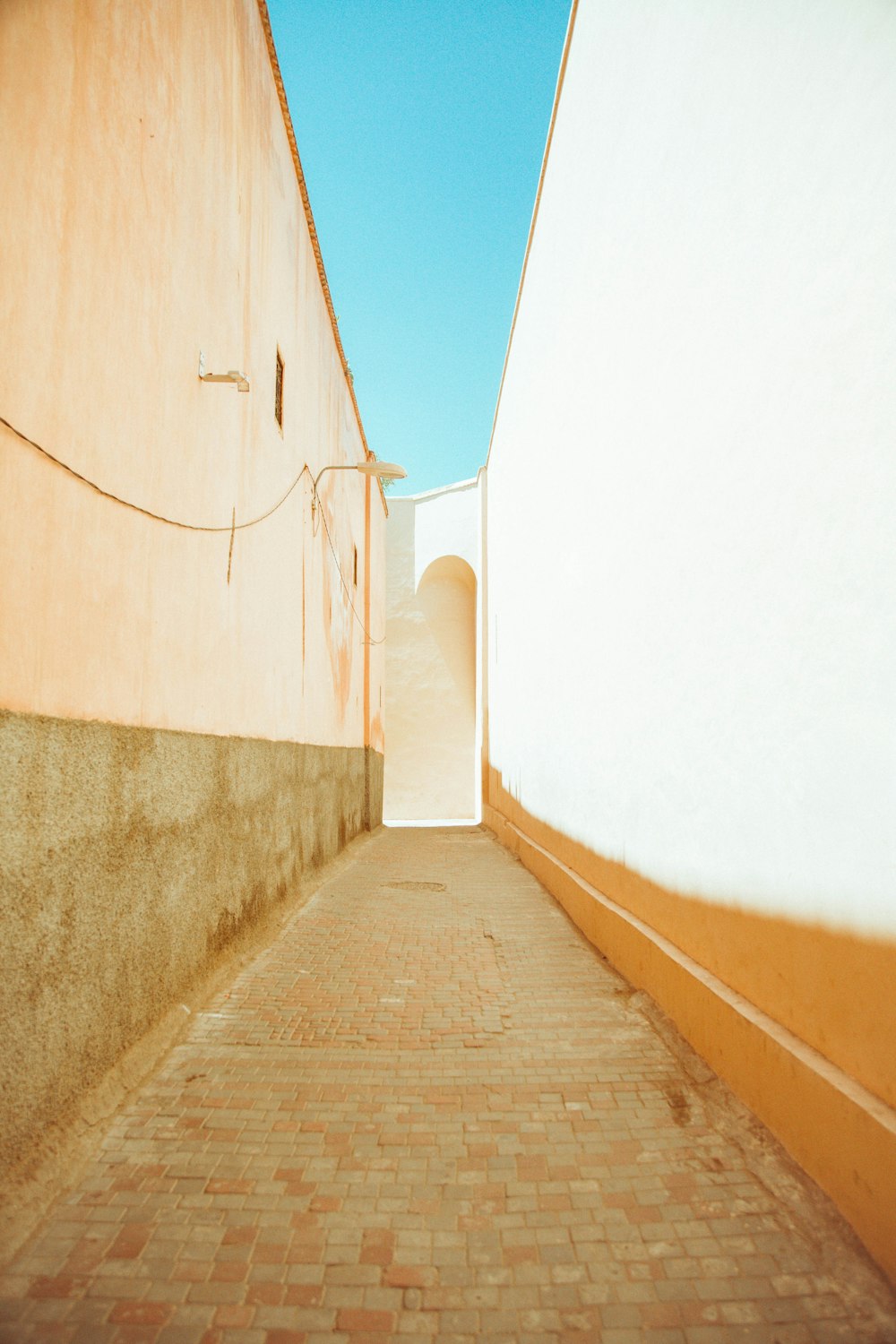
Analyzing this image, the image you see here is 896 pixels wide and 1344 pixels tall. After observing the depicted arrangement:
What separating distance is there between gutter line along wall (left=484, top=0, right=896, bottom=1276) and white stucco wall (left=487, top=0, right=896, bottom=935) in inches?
0.6

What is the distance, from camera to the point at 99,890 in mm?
2965

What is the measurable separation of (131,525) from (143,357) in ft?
2.61

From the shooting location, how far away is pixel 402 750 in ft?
71.4

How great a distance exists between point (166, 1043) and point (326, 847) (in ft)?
17.2

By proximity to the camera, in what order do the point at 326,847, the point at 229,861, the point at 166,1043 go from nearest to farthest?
the point at 166,1043 → the point at 229,861 → the point at 326,847

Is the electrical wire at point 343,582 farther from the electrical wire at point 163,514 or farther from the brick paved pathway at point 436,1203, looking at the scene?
the brick paved pathway at point 436,1203

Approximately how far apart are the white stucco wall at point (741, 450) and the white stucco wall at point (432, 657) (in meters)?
15.1

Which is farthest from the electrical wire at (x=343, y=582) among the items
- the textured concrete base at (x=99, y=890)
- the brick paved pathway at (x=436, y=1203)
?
the brick paved pathway at (x=436, y=1203)

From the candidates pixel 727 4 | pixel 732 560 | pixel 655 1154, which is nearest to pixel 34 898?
pixel 655 1154

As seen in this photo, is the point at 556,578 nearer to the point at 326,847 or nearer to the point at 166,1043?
the point at 326,847

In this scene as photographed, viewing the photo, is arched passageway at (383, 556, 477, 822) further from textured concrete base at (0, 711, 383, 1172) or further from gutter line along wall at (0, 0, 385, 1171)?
textured concrete base at (0, 711, 383, 1172)

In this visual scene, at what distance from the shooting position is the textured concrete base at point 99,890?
7.86 feet

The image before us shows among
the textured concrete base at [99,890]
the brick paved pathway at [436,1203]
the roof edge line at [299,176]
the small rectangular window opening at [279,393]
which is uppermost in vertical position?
the roof edge line at [299,176]

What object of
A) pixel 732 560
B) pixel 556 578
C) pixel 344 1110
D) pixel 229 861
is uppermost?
pixel 556 578
